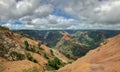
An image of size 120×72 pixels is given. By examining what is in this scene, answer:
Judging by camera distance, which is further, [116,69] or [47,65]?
[47,65]

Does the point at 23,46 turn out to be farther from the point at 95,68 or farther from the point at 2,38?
the point at 95,68

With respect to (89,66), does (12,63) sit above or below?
below

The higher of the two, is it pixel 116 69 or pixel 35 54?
pixel 116 69

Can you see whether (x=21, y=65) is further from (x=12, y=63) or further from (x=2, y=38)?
(x=2, y=38)

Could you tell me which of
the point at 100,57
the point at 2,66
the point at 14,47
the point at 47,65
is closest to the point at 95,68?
the point at 100,57

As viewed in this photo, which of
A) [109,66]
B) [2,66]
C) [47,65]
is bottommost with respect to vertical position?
[47,65]

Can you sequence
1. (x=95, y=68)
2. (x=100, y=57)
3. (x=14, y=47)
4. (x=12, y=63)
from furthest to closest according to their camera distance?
(x=14, y=47) → (x=12, y=63) → (x=100, y=57) → (x=95, y=68)

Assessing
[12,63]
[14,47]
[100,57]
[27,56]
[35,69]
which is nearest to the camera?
[100,57]

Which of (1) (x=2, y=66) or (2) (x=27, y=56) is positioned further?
(2) (x=27, y=56)

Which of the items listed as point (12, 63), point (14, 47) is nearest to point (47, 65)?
point (14, 47)
